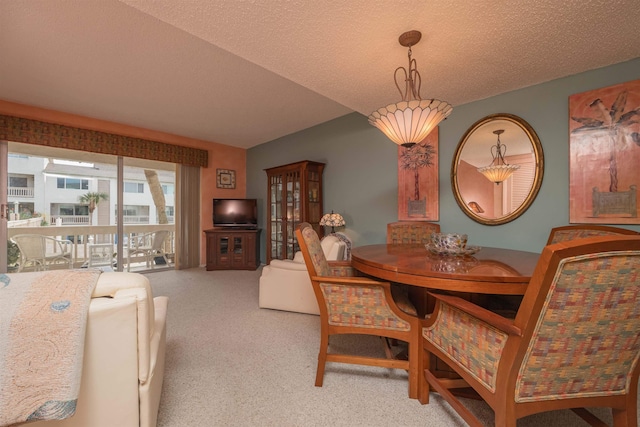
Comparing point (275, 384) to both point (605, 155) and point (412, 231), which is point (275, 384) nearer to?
point (412, 231)

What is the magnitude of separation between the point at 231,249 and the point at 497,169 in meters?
4.16

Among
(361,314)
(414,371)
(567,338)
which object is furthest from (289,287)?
(567,338)

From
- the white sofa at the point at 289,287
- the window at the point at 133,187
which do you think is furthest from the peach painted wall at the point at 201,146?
the white sofa at the point at 289,287

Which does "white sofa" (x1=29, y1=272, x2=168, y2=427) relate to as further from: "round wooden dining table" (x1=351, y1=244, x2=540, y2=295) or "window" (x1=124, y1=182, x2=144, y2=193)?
"window" (x1=124, y1=182, x2=144, y2=193)

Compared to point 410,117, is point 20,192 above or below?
below

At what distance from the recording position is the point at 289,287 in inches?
105

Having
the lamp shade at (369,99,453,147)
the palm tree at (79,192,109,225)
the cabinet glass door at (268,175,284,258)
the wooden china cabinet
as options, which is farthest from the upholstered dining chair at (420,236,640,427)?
the palm tree at (79,192,109,225)

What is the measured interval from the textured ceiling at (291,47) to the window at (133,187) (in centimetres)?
153

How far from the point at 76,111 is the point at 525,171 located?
5532mm

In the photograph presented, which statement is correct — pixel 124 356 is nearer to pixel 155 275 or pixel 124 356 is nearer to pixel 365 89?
pixel 365 89

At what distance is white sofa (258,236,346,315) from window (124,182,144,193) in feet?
11.1

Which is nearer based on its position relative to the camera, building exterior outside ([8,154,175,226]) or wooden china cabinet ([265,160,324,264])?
building exterior outside ([8,154,175,226])

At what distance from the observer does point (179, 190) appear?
15.8ft

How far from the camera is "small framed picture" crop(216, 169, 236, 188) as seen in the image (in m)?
5.32
